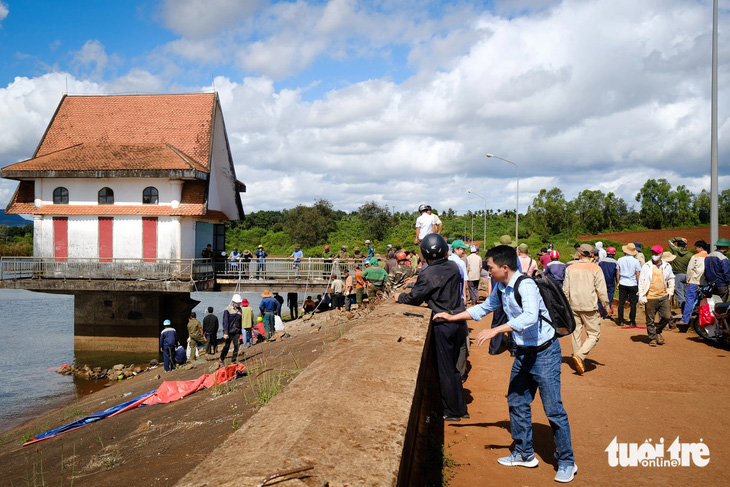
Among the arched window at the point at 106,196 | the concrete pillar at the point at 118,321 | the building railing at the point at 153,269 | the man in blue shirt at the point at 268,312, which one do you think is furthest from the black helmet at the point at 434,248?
the arched window at the point at 106,196

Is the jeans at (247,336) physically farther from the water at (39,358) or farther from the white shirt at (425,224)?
the white shirt at (425,224)

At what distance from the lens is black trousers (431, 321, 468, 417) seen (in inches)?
214

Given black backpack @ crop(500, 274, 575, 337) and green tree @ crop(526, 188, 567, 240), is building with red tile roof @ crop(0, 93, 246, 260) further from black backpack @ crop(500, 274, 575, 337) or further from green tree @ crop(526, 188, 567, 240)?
green tree @ crop(526, 188, 567, 240)

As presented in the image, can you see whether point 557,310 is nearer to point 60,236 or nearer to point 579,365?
point 579,365

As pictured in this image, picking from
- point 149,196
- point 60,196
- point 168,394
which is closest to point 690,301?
point 168,394

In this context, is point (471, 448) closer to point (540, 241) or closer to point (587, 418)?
point (587, 418)

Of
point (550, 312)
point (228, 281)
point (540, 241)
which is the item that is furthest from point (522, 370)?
point (540, 241)

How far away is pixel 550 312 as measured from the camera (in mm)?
4457

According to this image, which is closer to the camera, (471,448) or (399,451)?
(399,451)

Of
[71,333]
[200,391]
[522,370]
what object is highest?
[522,370]

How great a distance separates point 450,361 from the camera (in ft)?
17.9

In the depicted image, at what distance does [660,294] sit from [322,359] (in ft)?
25.8

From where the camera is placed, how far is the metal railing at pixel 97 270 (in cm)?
2403

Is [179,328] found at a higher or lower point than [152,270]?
lower
